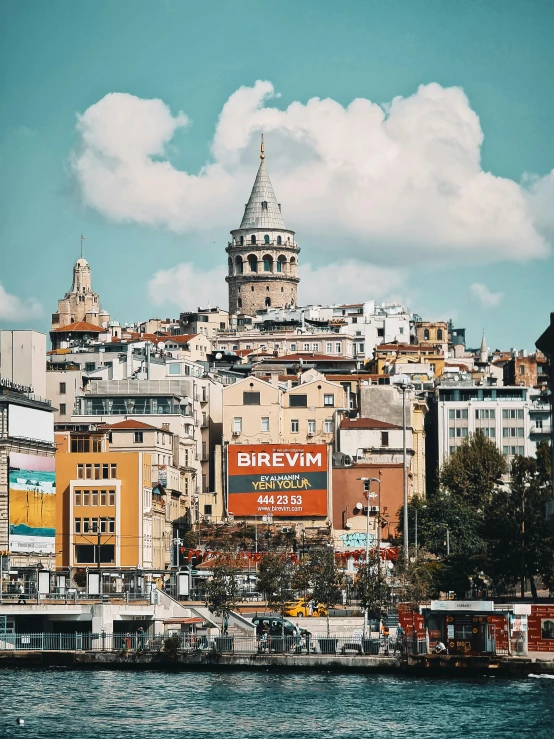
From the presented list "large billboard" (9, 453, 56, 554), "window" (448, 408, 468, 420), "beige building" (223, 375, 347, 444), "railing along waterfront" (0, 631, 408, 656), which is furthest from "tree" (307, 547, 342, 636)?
"window" (448, 408, 468, 420)

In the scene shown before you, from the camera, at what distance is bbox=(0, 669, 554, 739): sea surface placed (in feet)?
222

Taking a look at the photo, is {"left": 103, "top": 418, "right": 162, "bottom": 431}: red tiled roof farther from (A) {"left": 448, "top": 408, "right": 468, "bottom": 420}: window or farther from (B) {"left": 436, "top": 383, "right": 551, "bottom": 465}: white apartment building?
(A) {"left": 448, "top": 408, "right": 468, "bottom": 420}: window

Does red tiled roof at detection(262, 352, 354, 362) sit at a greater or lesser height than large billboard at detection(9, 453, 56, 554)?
greater

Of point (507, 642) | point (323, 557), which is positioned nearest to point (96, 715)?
point (507, 642)

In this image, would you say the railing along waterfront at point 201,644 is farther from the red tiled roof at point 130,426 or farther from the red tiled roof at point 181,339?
the red tiled roof at point 181,339

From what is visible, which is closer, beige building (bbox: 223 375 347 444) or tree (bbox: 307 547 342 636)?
tree (bbox: 307 547 342 636)

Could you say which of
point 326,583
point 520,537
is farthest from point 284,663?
point 520,537

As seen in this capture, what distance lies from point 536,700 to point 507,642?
36.0ft

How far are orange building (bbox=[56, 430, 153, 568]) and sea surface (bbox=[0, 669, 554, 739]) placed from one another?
28.9 meters

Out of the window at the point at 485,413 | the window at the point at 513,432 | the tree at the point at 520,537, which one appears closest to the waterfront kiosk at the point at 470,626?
the tree at the point at 520,537

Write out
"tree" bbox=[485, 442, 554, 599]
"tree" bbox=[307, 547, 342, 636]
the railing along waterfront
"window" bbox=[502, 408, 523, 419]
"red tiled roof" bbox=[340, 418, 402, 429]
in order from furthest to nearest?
1. "window" bbox=[502, 408, 523, 419]
2. "red tiled roof" bbox=[340, 418, 402, 429]
3. "tree" bbox=[485, 442, 554, 599]
4. "tree" bbox=[307, 547, 342, 636]
5. the railing along waterfront

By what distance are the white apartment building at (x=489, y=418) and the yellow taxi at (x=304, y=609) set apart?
5286cm

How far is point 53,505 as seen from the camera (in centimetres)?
11238

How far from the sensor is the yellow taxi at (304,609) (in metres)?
97.6
